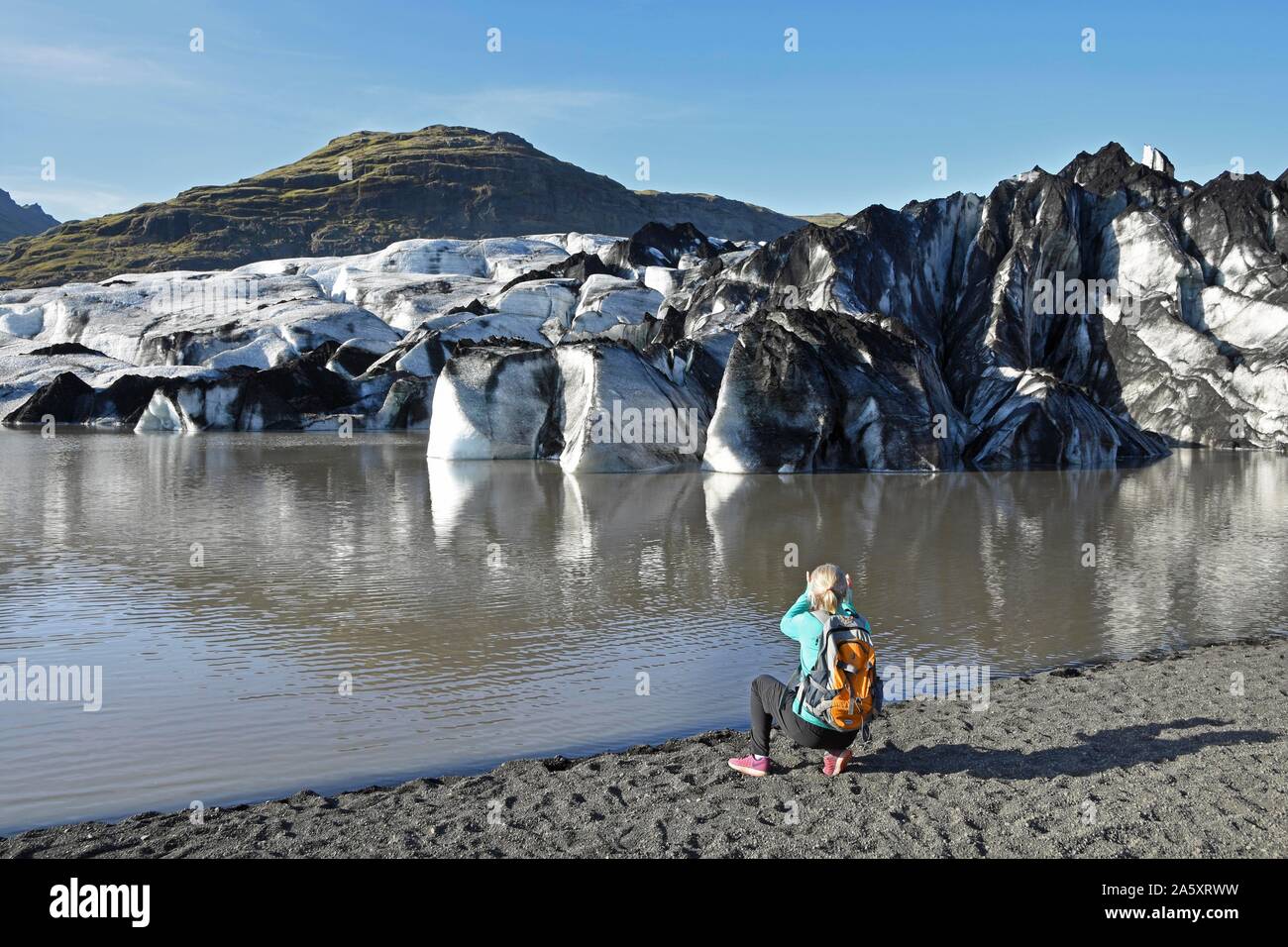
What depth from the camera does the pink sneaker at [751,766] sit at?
7160mm

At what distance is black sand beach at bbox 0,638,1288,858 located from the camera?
591cm

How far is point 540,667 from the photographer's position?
34.0ft

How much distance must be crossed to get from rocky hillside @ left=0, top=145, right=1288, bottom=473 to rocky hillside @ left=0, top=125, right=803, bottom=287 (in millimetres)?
51714

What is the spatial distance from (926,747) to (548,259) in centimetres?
10080

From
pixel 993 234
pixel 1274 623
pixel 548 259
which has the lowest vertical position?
pixel 1274 623

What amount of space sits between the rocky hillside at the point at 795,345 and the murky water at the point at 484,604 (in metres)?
7.77

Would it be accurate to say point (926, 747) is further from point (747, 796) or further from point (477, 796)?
point (477, 796)

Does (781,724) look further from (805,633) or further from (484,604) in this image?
(484,604)

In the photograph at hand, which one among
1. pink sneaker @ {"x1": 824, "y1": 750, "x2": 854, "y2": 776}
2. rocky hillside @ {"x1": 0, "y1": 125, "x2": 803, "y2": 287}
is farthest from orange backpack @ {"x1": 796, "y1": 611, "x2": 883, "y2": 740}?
rocky hillside @ {"x1": 0, "y1": 125, "x2": 803, "y2": 287}

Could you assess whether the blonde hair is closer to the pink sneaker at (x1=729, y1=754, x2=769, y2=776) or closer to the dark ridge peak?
the pink sneaker at (x1=729, y1=754, x2=769, y2=776)

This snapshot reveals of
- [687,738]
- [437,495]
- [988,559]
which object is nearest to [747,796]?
[687,738]

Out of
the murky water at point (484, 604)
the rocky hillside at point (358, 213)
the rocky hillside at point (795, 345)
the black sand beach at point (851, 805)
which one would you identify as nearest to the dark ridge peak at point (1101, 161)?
the rocky hillside at point (795, 345)

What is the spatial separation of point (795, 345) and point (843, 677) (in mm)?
28266

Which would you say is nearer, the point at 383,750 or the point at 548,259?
the point at 383,750
